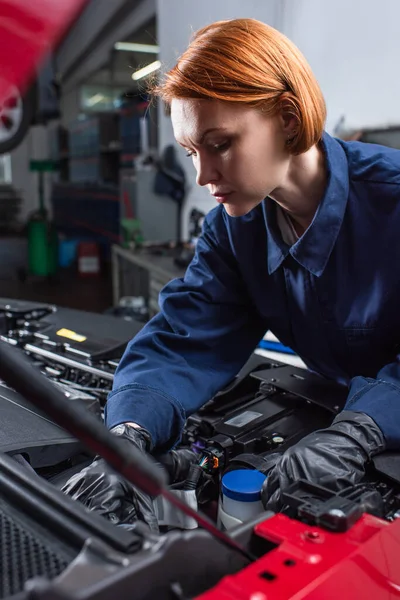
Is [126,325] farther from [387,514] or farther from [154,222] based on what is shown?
[154,222]

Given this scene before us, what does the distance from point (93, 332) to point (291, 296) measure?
0.56 metres

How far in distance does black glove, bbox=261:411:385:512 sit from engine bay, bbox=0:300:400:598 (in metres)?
0.03

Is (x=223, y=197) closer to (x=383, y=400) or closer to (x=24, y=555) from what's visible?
(x=383, y=400)

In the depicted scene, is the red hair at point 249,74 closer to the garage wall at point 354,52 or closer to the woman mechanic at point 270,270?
the woman mechanic at point 270,270

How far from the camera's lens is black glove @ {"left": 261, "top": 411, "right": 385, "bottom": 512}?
2.60ft

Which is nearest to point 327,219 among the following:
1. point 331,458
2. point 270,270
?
point 270,270

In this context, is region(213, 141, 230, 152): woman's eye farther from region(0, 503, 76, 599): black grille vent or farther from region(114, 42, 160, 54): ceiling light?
region(114, 42, 160, 54): ceiling light

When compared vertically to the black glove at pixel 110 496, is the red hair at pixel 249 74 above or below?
above

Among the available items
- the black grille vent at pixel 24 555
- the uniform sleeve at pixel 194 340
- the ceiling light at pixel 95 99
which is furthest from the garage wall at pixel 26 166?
the black grille vent at pixel 24 555

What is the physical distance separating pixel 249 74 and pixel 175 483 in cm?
66

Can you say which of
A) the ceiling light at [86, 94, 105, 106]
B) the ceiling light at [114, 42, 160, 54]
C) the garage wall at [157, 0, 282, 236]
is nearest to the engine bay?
the garage wall at [157, 0, 282, 236]

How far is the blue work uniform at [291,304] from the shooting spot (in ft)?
3.56

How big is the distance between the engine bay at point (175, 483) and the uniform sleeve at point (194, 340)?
0.06 m

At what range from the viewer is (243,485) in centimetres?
83
